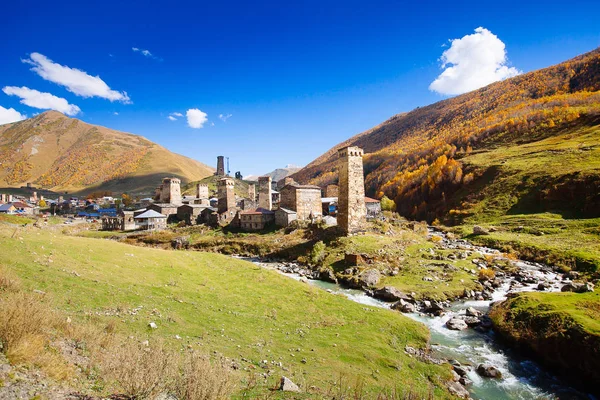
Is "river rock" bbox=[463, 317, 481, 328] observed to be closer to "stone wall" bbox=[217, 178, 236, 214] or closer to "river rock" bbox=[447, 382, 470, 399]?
"river rock" bbox=[447, 382, 470, 399]

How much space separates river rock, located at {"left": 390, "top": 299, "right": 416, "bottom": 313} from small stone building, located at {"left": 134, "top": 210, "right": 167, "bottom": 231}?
49.5 meters

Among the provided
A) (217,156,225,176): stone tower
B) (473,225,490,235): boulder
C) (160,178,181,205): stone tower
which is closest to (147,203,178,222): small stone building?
(160,178,181,205): stone tower

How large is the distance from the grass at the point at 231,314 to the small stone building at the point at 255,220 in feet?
111

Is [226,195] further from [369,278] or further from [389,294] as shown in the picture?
[389,294]

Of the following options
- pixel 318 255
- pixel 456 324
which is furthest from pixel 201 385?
pixel 318 255

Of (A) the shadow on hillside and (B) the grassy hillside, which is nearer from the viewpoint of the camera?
(B) the grassy hillside

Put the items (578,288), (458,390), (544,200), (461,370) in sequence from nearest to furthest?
1. (458,390)
2. (461,370)
3. (578,288)
4. (544,200)

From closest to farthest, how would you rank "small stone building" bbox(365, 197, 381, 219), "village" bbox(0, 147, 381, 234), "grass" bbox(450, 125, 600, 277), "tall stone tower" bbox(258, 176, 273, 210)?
"grass" bbox(450, 125, 600, 277) < "village" bbox(0, 147, 381, 234) < "tall stone tower" bbox(258, 176, 273, 210) < "small stone building" bbox(365, 197, 381, 219)

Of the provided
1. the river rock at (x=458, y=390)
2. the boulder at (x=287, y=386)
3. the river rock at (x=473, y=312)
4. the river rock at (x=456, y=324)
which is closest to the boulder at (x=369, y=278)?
the river rock at (x=473, y=312)

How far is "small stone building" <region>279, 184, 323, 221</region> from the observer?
5588cm

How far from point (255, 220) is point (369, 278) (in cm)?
3059

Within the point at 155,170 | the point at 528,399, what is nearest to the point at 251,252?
the point at 528,399

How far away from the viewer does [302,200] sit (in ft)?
185

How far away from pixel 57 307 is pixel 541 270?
1533 inches
